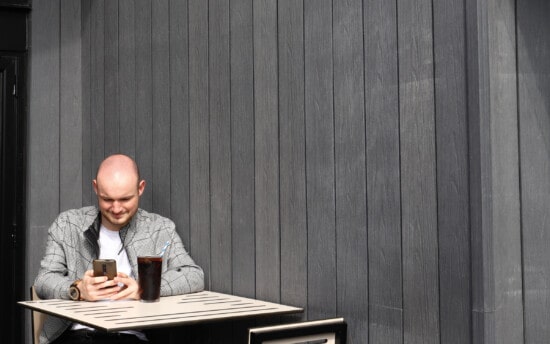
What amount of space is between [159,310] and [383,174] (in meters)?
0.90

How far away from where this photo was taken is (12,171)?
443 centimetres

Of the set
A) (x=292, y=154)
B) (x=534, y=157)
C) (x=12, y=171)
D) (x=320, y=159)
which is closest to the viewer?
(x=534, y=157)

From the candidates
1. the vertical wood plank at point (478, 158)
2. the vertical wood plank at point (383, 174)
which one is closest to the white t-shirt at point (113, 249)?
the vertical wood plank at point (383, 174)

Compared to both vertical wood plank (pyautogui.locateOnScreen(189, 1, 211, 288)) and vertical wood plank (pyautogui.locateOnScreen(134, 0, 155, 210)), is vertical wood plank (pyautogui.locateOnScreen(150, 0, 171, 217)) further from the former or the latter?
vertical wood plank (pyautogui.locateOnScreen(189, 1, 211, 288))

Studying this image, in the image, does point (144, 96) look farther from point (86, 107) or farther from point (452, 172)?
point (452, 172)

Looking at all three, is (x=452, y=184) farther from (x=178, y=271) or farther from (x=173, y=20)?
(x=173, y=20)

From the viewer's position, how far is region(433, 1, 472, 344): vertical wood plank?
226 centimetres

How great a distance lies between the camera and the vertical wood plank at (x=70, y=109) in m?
4.56

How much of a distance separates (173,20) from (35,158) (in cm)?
125

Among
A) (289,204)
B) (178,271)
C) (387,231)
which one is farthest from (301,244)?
(178,271)

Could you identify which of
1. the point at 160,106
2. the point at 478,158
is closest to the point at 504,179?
the point at 478,158

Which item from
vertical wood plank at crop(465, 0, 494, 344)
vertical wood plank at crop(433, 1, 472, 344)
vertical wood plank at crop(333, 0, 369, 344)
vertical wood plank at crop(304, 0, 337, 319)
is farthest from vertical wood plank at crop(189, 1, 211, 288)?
vertical wood plank at crop(465, 0, 494, 344)

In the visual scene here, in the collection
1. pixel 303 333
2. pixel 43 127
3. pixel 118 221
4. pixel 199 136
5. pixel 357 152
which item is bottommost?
pixel 303 333

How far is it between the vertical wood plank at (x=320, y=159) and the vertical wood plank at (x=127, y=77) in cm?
143
